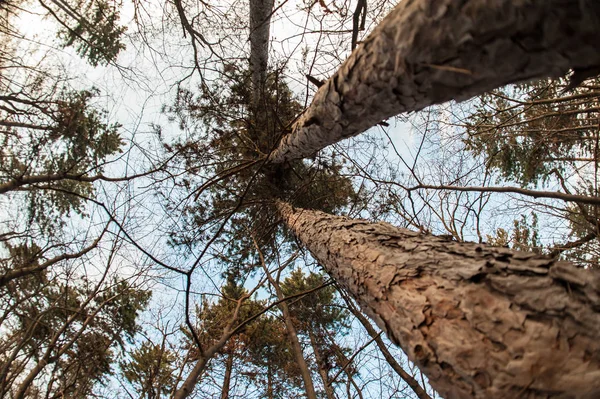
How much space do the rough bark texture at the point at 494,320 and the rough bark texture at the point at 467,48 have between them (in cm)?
55

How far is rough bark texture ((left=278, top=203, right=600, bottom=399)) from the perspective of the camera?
0.66 metres

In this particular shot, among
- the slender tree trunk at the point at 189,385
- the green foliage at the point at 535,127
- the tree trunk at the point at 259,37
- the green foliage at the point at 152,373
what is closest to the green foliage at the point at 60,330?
the green foliage at the point at 152,373

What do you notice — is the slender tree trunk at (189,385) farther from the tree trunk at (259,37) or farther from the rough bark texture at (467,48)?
the tree trunk at (259,37)

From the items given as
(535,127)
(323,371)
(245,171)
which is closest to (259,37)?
(245,171)

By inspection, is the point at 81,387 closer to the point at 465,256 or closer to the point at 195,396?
the point at 195,396

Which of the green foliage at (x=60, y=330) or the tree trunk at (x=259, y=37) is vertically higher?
the tree trunk at (x=259, y=37)

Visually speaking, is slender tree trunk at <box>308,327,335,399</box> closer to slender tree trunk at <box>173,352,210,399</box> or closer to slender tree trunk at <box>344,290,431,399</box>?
slender tree trunk at <box>344,290,431,399</box>

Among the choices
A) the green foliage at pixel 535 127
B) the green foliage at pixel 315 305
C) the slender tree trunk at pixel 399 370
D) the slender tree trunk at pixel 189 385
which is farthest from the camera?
the green foliage at pixel 315 305

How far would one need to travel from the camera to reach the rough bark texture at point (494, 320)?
66 centimetres

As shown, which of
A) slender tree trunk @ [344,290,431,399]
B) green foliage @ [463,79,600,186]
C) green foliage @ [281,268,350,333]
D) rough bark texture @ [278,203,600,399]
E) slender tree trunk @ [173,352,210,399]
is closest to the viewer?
rough bark texture @ [278,203,600,399]

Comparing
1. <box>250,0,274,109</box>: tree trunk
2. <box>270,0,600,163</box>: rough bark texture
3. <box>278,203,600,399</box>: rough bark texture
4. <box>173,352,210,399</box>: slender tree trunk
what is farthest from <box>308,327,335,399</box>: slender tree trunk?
<box>250,0,274,109</box>: tree trunk

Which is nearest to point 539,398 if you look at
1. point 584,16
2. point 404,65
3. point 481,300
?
point 481,300

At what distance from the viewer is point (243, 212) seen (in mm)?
5859

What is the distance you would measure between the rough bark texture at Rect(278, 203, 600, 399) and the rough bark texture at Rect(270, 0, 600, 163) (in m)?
0.55
